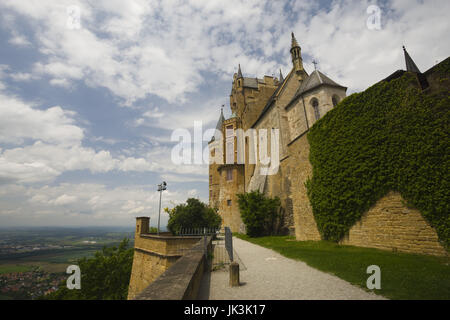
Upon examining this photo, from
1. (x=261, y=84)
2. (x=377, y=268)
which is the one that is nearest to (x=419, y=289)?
(x=377, y=268)

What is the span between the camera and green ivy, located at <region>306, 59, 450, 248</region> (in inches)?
297

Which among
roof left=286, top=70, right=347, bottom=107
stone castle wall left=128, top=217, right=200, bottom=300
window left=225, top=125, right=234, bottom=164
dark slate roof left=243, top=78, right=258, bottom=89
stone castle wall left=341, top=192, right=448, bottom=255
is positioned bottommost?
stone castle wall left=128, top=217, right=200, bottom=300

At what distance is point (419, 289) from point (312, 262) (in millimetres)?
3430

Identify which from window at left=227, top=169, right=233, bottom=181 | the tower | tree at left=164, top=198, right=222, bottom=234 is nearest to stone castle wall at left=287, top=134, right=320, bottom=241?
tree at left=164, top=198, right=222, bottom=234

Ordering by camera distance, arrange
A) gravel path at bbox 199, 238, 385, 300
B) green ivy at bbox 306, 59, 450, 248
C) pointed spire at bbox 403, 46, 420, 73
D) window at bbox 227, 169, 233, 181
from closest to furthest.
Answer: gravel path at bbox 199, 238, 385, 300
green ivy at bbox 306, 59, 450, 248
pointed spire at bbox 403, 46, 420, 73
window at bbox 227, 169, 233, 181

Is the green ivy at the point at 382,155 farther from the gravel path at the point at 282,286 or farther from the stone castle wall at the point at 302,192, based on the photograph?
the gravel path at the point at 282,286

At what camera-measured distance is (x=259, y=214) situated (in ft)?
62.6

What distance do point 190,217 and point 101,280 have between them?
1142 centimetres

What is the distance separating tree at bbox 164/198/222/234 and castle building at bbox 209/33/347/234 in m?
7.30

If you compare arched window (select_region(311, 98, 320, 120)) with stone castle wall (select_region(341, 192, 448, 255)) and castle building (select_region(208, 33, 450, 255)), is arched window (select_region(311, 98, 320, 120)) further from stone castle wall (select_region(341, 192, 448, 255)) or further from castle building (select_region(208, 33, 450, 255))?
stone castle wall (select_region(341, 192, 448, 255))

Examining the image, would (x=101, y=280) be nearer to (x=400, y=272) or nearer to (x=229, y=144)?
(x=400, y=272)

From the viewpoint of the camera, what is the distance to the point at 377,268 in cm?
605
